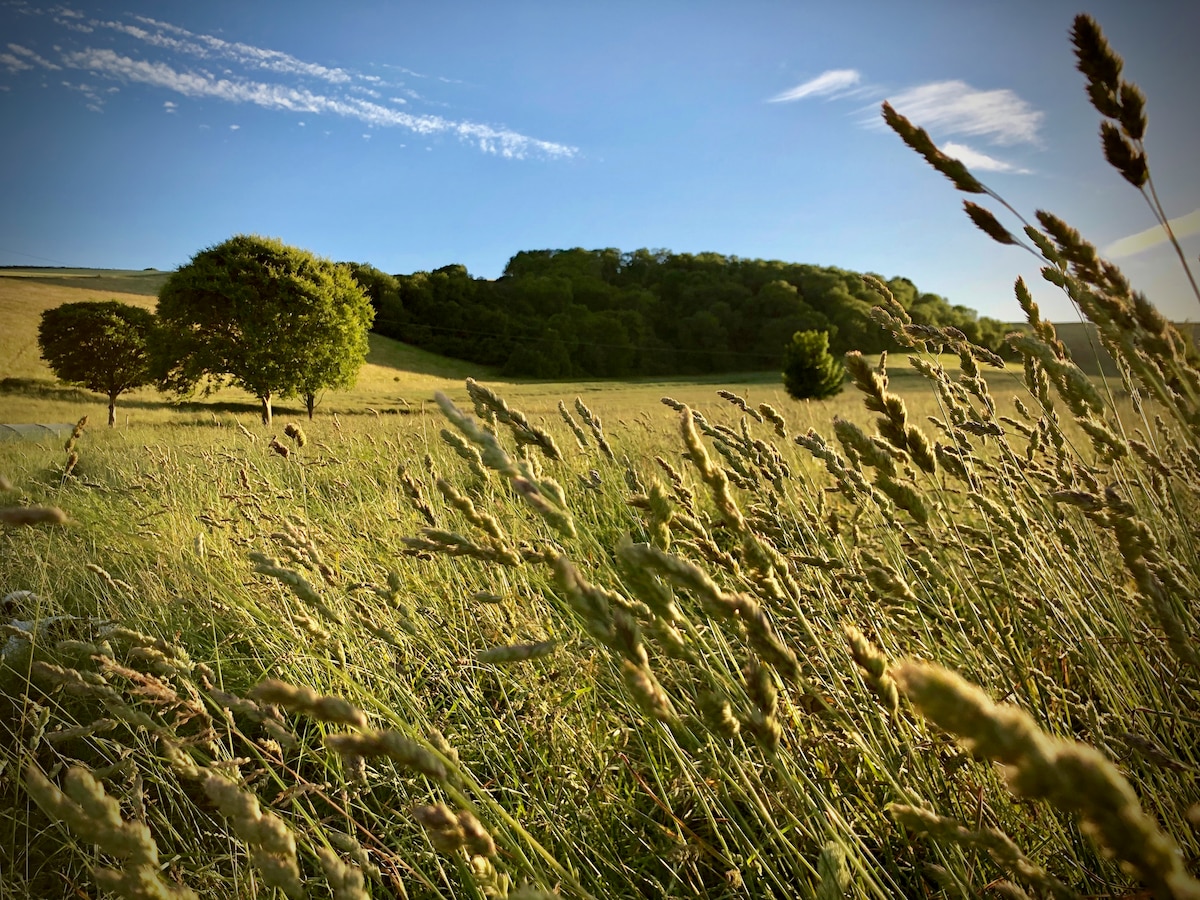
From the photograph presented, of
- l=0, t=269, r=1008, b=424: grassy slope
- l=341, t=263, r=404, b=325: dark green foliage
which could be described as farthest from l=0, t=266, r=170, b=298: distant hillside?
l=341, t=263, r=404, b=325: dark green foliage

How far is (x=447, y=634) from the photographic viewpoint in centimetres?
242

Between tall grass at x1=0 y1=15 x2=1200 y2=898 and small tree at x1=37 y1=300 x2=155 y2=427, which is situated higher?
small tree at x1=37 y1=300 x2=155 y2=427

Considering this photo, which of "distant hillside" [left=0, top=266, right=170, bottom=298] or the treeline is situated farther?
the treeline

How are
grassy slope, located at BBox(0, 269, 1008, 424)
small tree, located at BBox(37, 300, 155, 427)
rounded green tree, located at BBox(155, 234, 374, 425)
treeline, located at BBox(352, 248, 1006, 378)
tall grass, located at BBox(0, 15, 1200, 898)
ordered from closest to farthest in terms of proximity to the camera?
tall grass, located at BBox(0, 15, 1200, 898) → grassy slope, located at BBox(0, 269, 1008, 424) → small tree, located at BBox(37, 300, 155, 427) → rounded green tree, located at BBox(155, 234, 374, 425) → treeline, located at BBox(352, 248, 1006, 378)

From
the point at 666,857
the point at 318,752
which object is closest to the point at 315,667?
the point at 318,752

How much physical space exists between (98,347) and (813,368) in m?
30.0

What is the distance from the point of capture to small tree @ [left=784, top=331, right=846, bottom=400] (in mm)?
30547

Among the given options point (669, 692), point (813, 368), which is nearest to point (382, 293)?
point (813, 368)

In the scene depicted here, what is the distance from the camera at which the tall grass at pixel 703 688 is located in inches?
29.0

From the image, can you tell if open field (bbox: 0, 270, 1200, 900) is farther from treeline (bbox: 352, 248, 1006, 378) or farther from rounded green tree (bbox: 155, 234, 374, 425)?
treeline (bbox: 352, 248, 1006, 378)

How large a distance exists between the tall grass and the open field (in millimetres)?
11

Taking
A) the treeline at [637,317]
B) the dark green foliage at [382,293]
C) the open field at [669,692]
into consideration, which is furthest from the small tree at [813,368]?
the dark green foliage at [382,293]

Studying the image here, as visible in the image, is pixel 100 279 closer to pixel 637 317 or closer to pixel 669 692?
pixel 637 317

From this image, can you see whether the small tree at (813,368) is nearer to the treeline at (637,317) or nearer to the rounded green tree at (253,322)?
the rounded green tree at (253,322)
